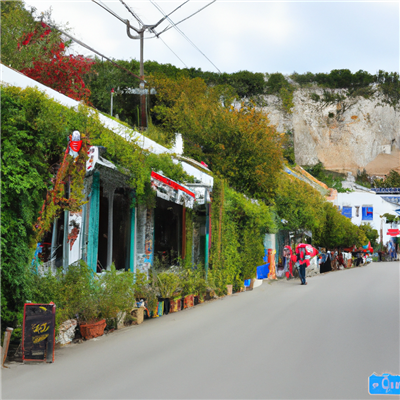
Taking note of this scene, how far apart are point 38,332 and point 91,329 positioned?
1.91 metres

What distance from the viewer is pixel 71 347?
8062mm

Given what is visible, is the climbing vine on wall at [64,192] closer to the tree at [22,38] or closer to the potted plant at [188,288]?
the potted plant at [188,288]

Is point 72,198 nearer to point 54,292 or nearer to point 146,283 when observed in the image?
point 54,292

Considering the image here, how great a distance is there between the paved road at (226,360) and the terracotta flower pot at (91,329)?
180 millimetres

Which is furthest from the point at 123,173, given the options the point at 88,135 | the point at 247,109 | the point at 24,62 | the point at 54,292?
the point at 247,109

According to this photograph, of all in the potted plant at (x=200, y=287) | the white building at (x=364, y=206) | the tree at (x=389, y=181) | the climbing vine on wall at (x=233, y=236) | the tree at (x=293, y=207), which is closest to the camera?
the potted plant at (x=200, y=287)

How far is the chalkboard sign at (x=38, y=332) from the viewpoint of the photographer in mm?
6836

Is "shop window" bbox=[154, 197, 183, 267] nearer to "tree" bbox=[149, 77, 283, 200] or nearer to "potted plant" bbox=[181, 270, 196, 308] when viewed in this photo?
"potted plant" bbox=[181, 270, 196, 308]

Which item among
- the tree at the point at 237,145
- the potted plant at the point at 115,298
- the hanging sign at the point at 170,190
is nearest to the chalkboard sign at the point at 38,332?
the potted plant at the point at 115,298

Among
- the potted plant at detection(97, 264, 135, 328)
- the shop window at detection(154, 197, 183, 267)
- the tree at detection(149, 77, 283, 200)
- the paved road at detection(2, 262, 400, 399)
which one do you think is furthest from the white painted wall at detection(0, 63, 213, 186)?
the tree at detection(149, 77, 283, 200)

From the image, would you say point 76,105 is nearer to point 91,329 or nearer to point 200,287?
point 91,329

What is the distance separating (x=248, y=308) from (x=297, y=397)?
8015mm

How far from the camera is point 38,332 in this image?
6.89 m

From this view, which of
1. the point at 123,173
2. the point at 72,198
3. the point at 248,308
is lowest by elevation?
the point at 248,308
